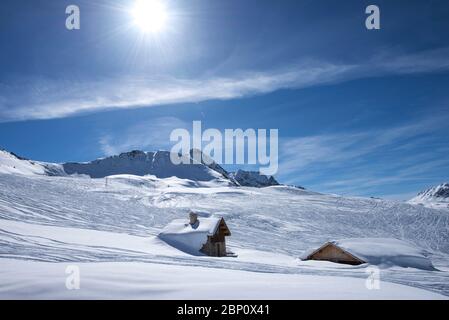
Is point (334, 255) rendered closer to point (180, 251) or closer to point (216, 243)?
point (216, 243)

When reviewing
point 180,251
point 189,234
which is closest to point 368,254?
point 189,234

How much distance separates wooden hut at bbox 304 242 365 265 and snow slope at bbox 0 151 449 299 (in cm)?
218

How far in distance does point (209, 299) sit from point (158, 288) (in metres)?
0.89

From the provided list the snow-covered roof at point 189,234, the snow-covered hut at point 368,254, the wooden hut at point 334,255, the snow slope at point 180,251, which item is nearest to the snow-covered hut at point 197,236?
the snow-covered roof at point 189,234

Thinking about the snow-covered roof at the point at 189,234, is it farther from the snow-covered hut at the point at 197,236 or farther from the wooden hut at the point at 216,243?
the wooden hut at the point at 216,243

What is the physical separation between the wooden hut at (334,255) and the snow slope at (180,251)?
218 cm

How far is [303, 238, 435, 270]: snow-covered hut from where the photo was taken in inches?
1169

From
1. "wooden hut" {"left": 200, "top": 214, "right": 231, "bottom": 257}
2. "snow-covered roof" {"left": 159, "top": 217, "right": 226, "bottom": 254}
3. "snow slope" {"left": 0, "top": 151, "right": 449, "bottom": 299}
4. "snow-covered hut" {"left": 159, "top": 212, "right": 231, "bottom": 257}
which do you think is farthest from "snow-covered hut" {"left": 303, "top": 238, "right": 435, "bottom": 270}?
"snow-covered roof" {"left": 159, "top": 217, "right": 226, "bottom": 254}

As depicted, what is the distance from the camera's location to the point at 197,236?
3108cm

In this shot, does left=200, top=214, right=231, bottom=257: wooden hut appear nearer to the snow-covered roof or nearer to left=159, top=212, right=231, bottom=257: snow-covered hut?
left=159, top=212, right=231, bottom=257: snow-covered hut

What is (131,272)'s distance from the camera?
6.78 metres

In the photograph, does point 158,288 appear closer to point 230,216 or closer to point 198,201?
point 230,216

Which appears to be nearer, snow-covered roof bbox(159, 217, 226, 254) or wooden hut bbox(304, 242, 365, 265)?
wooden hut bbox(304, 242, 365, 265)
